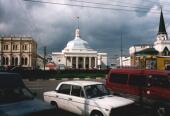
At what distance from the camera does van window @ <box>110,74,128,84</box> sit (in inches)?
610

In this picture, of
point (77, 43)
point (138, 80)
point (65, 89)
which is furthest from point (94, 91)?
point (77, 43)

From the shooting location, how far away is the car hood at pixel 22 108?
291 inches

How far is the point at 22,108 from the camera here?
766cm

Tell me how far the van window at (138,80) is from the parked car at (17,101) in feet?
22.0

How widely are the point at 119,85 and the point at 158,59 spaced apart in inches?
544

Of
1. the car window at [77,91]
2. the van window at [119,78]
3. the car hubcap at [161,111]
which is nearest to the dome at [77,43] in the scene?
the van window at [119,78]

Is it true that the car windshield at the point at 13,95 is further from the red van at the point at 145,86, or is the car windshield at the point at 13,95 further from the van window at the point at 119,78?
the van window at the point at 119,78

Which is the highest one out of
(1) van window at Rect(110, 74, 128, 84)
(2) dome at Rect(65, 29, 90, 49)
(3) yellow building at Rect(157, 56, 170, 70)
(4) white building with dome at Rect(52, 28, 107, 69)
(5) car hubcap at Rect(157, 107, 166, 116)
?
(2) dome at Rect(65, 29, 90, 49)

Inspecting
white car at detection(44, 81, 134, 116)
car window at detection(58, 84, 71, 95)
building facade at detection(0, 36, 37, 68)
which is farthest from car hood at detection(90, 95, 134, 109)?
building facade at detection(0, 36, 37, 68)

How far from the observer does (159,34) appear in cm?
14275

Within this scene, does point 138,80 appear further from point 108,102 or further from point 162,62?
point 162,62

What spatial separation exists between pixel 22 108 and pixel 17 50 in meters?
123

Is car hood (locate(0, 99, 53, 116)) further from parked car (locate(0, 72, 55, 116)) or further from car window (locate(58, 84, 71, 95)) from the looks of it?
car window (locate(58, 84, 71, 95))

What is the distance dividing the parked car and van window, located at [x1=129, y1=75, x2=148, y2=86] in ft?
22.0
